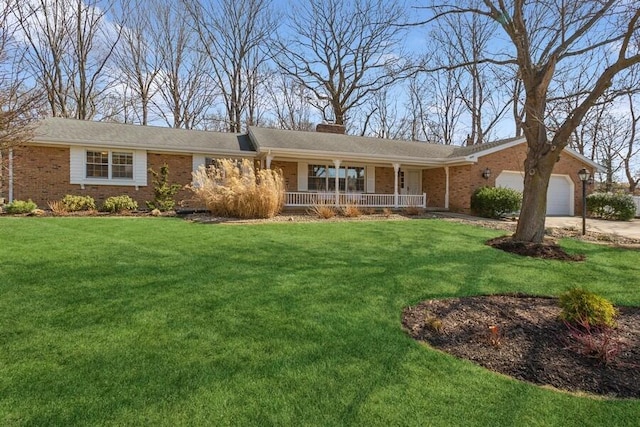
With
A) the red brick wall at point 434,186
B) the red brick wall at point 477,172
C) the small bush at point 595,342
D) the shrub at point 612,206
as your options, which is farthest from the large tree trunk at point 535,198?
the shrub at point 612,206

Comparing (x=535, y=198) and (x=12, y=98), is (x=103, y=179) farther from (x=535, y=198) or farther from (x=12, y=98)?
(x=535, y=198)

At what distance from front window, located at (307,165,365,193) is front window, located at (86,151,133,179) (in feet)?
23.8

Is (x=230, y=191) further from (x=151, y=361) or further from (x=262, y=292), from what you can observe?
(x=151, y=361)

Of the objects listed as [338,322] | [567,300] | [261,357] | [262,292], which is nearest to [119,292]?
[262,292]

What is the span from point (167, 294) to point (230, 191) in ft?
23.2

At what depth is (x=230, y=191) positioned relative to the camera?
11.0 metres

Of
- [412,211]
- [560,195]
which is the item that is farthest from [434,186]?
[560,195]

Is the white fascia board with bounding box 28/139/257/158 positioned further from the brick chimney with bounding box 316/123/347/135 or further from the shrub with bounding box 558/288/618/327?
the shrub with bounding box 558/288/618/327

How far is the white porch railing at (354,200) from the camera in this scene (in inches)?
587

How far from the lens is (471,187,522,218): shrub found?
14.4 m

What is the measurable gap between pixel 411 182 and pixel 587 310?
15703 millimetres

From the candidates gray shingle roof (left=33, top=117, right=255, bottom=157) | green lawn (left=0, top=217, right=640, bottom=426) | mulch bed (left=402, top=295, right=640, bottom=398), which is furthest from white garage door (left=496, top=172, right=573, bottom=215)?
mulch bed (left=402, top=295, right=640, bottom=398)

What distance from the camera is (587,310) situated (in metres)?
3.60

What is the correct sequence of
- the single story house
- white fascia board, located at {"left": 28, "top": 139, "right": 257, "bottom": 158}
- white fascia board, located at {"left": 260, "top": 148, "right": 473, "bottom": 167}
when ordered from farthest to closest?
white fascia board, located at {"left": 260, "top": 148, "right": 473, "bottom": 167} → the single story house → white fascia board, located at {"left": 28, "top": 139, "right": 257, "bottom": 158}
